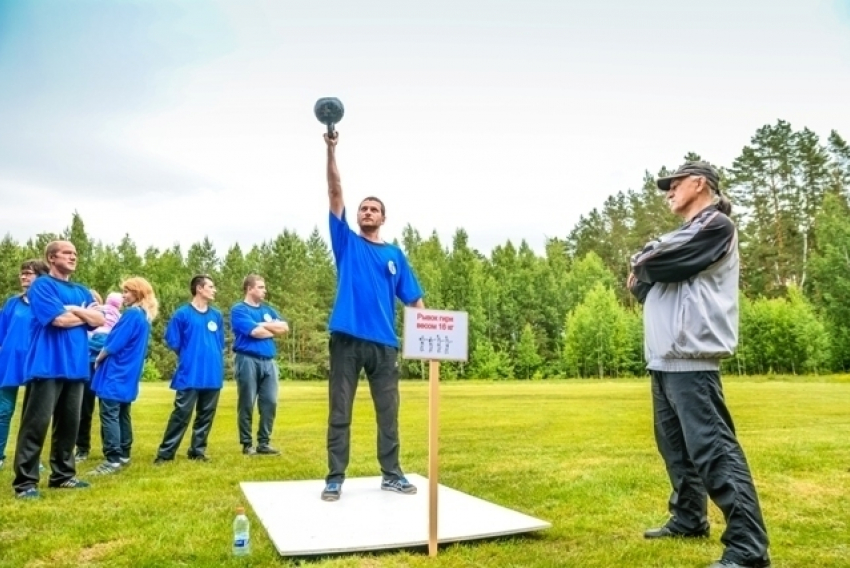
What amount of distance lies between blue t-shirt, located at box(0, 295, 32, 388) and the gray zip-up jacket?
6.16m

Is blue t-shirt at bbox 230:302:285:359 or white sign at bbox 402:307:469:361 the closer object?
white sign at bbox 402:307:469:361

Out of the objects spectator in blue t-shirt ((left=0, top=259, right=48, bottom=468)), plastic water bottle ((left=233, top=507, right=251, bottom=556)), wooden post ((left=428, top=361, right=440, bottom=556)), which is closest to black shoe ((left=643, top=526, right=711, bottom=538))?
wooden post ((left=428, top=361, right=440, bottom=556))

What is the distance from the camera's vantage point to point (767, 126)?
55.6 metres

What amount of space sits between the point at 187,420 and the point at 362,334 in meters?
3.38

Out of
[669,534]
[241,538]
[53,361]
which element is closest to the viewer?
[241,538]

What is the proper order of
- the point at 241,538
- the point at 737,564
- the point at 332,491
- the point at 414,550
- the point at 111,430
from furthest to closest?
the point at 111,430 → the point at 332,491 → the point at 414,550 → the point at 241,538 → the point at 737,564

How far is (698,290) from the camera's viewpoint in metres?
3.97

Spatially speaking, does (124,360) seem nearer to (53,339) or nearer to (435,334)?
(53,339)

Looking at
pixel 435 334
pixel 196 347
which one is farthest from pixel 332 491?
pixel 196 347

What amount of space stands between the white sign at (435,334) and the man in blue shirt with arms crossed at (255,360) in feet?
15.0

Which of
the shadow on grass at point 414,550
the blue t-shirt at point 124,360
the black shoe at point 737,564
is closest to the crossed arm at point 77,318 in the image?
the blue t-shirt at point 124,360

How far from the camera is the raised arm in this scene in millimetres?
5301

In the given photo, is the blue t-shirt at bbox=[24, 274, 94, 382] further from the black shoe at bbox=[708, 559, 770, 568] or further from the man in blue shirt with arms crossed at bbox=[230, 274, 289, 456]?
the black shoe at bbox=[708, 559, 770, 568]

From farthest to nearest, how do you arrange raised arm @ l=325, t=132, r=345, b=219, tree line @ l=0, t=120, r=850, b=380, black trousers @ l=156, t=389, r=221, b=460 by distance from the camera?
1. tree line @ l=0, t=120, r=850, b=380
2. black trousers @ l=156, t=389, r=221, b=460
3. raised arm @ l=325, t=132, r=345, b=219
